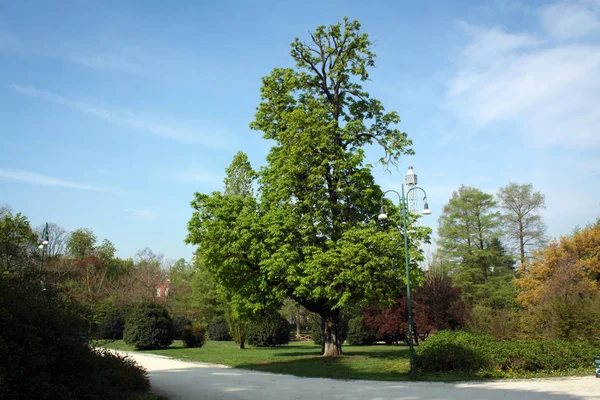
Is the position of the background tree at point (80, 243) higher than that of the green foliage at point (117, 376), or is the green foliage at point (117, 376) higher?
the background tree at point (80, 243)

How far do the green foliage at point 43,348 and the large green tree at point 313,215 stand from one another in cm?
1169

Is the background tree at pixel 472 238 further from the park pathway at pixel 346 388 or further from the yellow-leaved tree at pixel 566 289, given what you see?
the park pathway at pixel 346 388

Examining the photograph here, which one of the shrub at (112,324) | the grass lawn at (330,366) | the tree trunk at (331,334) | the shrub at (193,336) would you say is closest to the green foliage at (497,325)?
the grass lawn at (330,366)

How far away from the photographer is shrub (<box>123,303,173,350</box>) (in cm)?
2641

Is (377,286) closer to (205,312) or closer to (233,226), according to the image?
(233,226)

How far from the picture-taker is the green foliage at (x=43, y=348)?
6.21 meters

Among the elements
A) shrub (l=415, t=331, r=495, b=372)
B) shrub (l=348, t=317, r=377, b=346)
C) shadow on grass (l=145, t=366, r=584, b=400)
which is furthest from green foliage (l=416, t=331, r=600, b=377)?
shrub (l=348, t=317, r=377, b=346)

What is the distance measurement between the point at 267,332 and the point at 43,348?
24.0 meters

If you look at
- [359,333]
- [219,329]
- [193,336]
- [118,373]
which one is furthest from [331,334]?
[219,329]

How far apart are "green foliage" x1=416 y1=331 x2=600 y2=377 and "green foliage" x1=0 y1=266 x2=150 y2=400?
10.9m

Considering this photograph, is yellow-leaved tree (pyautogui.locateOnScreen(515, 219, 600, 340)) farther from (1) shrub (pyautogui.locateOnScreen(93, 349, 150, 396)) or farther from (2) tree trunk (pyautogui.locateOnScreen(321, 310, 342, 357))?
(1) shrub (pyautogui.locateOnScreen(93, 349, 150, 396))

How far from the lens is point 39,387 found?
20.5ft

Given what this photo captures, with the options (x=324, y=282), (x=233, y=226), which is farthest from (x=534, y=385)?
(x=233, y=226)

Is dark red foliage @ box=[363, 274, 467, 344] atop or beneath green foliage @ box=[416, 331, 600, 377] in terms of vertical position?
atop
